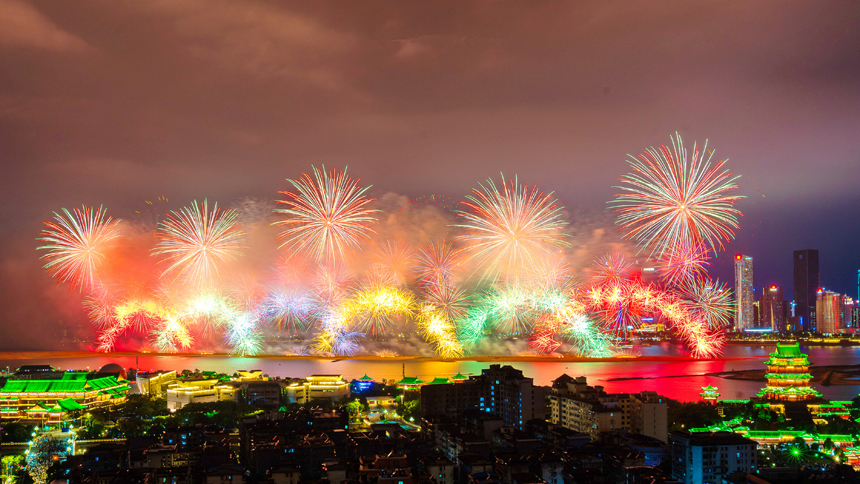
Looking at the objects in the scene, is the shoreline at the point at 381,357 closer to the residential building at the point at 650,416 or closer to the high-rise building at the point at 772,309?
the residential building at the point at 650,416

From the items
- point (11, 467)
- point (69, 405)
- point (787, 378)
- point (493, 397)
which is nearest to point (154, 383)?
point (69, 405)

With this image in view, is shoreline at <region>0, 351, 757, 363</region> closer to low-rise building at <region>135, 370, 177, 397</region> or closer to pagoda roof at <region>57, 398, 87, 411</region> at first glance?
low-rise building at <region>135, 370, 177, 397</region>

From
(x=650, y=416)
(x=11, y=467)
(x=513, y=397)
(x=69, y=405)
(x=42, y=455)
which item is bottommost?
(x=11, y=467)

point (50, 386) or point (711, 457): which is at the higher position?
point (50, 386)

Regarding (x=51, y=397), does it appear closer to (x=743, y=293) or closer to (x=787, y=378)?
(x=787, y=378)

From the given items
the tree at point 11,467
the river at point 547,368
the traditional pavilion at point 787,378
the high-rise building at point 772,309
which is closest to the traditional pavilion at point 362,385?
the river at point 547,368

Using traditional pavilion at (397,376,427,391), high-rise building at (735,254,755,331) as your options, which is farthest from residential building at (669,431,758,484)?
high-rise building at (735,254,755,331)

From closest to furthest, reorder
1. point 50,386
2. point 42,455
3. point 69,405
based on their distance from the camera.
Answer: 1. point 42,455
2. point 69,405
3. point 50,386
